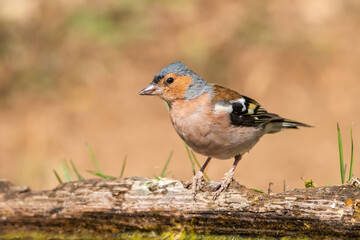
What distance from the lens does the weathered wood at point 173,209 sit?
3787mm

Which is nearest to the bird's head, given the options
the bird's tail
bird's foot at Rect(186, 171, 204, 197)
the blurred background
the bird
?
the bird

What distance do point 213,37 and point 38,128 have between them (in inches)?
128

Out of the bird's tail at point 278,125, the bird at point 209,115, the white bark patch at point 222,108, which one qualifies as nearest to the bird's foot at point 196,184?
the bird at point 209,115

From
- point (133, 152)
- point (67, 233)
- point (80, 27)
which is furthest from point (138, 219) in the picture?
point (80, 27)

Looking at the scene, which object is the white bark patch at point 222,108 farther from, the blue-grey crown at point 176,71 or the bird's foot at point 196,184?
the bird's foot at point 196,184

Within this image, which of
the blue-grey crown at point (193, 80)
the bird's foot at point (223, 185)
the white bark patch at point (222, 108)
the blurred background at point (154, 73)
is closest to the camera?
the bird's foot at point (223, 185)

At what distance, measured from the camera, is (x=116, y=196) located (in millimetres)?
4609

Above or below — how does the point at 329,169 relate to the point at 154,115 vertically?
below

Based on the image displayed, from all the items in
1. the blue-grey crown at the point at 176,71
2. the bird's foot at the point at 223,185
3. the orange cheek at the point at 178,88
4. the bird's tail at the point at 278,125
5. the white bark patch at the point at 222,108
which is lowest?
the bird's foot at the point at 223,185

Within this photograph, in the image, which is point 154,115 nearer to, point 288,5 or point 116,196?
point 288,5

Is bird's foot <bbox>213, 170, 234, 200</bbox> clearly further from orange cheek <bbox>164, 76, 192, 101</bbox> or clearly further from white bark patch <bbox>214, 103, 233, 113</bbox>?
orange cheek <bbox>164, 76, 192, 101</bbox>

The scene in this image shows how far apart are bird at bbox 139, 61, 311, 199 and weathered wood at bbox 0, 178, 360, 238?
15.0 inches

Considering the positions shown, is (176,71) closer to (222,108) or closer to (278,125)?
(222,108)

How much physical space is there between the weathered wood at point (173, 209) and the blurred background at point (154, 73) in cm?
250
